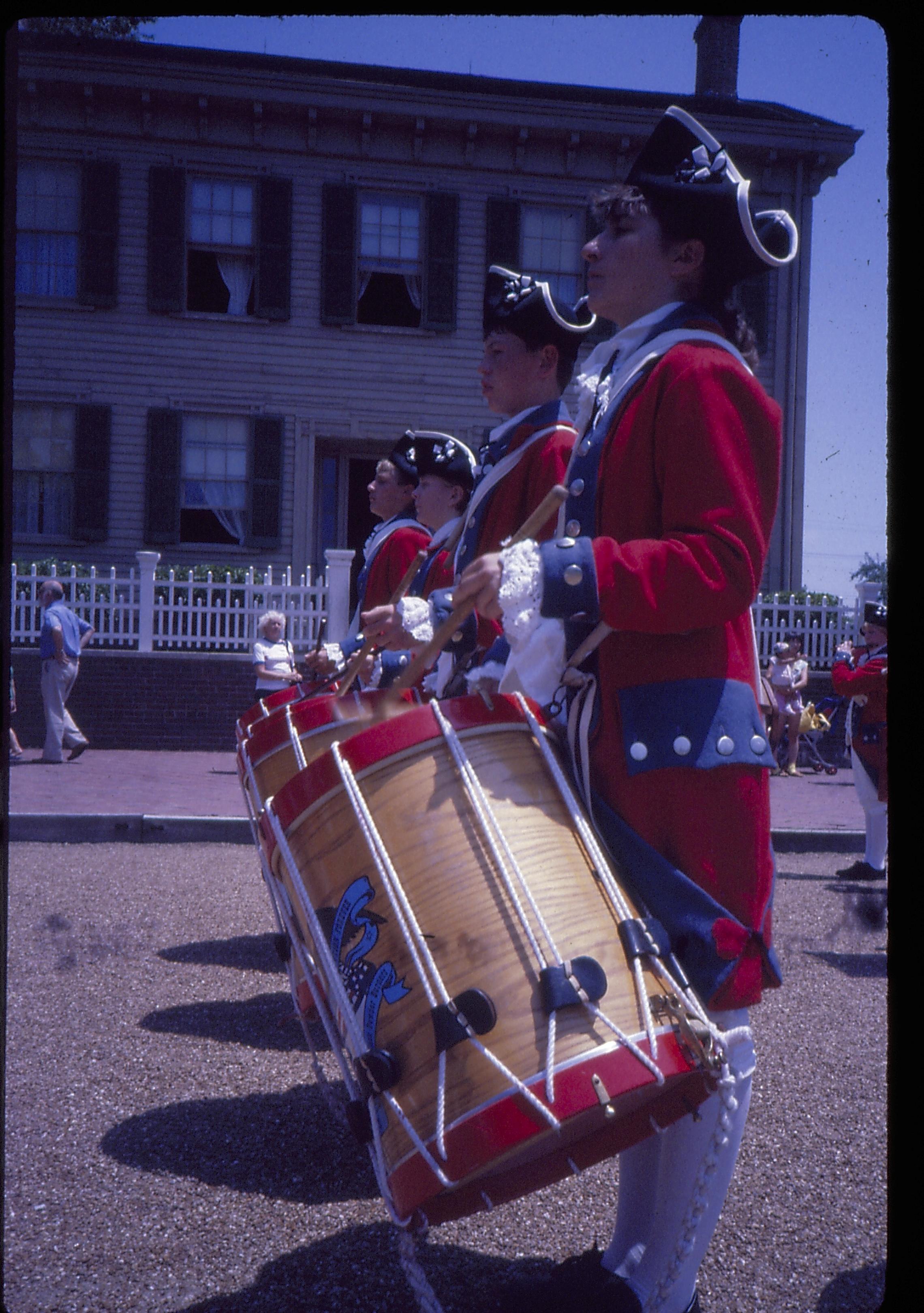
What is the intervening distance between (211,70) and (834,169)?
8187mm

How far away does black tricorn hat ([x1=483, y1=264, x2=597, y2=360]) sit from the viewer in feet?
9.61

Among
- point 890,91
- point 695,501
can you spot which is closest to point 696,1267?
point 695,501

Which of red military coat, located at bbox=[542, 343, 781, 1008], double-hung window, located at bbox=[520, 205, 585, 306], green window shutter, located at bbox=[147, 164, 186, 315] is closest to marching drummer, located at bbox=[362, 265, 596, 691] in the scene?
red military coat, located at bbox=[542, 343, 781, 1008]

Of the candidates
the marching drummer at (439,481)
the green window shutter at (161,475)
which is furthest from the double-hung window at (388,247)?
Result: the marching drummer at (439,481)

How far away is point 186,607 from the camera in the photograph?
1347 cm

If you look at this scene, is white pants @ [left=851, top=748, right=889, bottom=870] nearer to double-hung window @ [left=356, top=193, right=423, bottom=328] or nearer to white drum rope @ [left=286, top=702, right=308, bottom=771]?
white drum rope @ [left=286, top=702, right=308, bottom=771]

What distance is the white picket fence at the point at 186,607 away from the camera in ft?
43.7

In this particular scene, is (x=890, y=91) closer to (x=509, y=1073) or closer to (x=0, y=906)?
(x=509, y=1073)

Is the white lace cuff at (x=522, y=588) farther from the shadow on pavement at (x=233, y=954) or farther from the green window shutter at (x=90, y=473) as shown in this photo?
the green window shutter at (x=90, y=473)

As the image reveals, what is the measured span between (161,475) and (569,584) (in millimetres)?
13710

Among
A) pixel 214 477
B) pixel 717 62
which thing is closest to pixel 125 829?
pixel 214 477

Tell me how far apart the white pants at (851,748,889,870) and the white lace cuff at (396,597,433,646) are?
486 cm

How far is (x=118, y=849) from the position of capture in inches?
284

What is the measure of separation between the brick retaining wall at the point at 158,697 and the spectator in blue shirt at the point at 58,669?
1.07 metres
